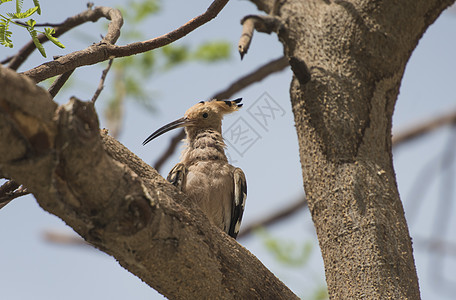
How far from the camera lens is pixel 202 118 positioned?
18.7ft

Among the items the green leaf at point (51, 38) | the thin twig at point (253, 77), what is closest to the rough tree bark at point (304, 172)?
the green leaf at point (51, 38)

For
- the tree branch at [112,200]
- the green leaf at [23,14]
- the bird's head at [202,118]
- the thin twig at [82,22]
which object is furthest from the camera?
the bird's head at [202,118]

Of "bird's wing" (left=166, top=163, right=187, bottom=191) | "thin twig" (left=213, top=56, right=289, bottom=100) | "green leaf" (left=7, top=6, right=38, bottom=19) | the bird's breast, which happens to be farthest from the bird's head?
"green leaf" (left=7, top=6, right=38, bottom=19)

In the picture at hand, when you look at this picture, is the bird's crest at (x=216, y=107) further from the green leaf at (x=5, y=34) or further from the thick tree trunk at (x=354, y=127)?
the green leaf at (x=5, y=34)

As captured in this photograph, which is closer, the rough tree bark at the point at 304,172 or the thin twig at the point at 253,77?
the rough tree bark at the point at 304,172

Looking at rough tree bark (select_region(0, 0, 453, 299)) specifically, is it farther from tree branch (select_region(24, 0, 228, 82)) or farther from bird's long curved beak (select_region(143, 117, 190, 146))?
bird's long curved beak (select_region(143, 117, 190, 146))

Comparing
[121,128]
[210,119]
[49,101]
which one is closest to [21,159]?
[49,101]

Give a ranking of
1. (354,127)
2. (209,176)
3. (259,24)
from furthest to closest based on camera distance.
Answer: (209,176)
(259,24)
(354,127)

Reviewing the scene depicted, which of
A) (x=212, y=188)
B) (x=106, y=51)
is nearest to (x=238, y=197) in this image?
(x=212, y=188)

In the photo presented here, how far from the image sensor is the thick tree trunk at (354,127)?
3.44 metres

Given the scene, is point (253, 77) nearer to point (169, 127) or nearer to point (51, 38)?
point (169, 127)

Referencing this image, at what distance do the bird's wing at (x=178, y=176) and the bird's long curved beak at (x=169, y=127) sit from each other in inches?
A: 34.0

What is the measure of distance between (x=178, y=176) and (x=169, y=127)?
120 cm

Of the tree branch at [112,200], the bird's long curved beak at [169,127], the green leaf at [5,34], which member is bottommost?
the tree branch at [112,200]
